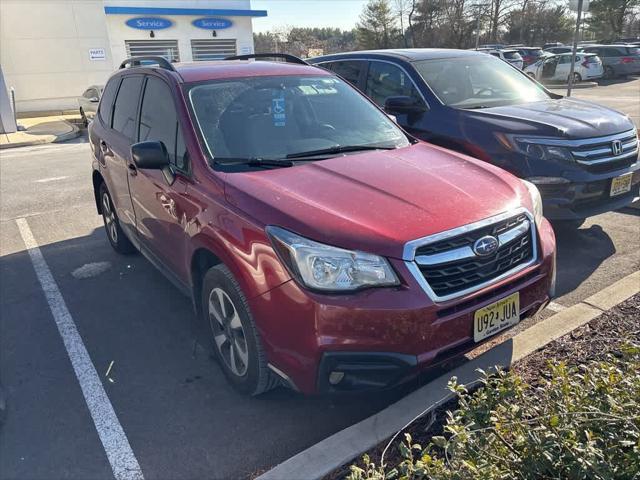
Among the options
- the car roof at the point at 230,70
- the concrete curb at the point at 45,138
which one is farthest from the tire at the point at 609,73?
Answer: the car roof at the point at 230,70

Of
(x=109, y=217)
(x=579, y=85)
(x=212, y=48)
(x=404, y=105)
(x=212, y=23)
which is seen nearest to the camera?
(x=404, y=105)

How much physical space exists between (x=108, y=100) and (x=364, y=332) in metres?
4.01

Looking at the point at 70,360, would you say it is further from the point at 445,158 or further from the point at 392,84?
the point at 392,84

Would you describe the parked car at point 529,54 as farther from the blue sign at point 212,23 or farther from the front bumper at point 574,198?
the front bumper at point 574,198

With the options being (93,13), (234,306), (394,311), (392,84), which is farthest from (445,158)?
(93,13)

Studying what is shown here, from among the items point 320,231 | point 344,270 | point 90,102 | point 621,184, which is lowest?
point 90,102

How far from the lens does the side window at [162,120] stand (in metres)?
3.40

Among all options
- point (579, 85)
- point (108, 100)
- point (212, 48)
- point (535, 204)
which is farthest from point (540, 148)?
point (212, 48)

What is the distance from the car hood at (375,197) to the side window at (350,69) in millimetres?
3194

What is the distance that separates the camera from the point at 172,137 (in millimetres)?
3502

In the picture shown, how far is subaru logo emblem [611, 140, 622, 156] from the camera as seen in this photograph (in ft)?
15.2

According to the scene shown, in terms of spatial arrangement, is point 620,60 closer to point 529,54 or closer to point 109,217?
point 529,54

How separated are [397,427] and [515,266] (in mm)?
1053

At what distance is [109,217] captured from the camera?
5406 mm
